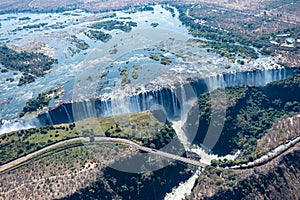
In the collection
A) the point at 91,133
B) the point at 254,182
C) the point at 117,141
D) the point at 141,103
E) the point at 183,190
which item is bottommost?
the point at 183,190

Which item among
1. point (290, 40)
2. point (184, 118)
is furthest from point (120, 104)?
point (290, 40)

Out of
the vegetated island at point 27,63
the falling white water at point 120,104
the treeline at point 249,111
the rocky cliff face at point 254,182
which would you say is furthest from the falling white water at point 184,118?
the vegetated island at point 27,63

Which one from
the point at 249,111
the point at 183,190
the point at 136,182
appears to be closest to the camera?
the point at 136,182

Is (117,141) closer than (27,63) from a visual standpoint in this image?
Yes

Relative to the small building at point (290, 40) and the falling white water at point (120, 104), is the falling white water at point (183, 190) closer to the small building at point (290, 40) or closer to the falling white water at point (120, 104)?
the falling white water at point (120, 104)

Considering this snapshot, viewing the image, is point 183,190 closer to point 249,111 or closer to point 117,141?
point 117,141

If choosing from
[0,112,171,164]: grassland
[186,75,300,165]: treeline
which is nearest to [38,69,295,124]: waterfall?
[186,75,300,165]: treeline

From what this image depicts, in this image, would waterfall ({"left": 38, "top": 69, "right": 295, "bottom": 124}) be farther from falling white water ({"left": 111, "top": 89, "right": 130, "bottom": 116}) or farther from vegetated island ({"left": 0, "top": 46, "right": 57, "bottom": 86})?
vegetated island ({"left": 0, "top": 46, "right": 57, "bottom": 86})

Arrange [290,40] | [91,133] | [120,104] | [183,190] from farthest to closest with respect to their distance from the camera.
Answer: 1. [290,40]
2. [120,104]
3. [91,133]
4. [183,190]

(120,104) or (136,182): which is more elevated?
(120,104)

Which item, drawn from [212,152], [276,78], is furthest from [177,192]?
[276,78]
